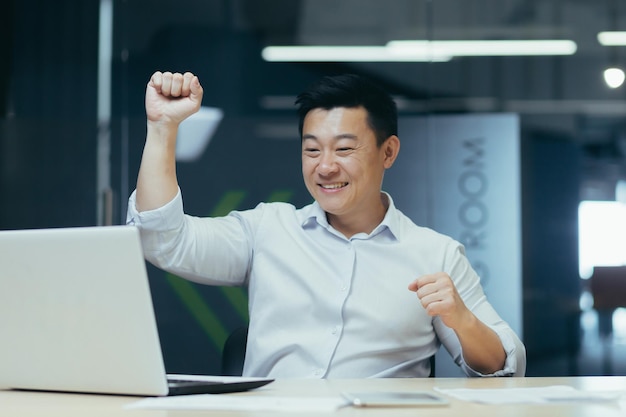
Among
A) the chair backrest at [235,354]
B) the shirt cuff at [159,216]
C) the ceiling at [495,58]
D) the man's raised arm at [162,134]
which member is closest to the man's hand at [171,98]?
the man's raised arm at [162,134]

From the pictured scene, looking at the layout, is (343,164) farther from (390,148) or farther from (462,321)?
(462,321)

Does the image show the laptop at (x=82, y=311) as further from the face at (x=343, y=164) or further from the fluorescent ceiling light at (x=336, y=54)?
the fluorescent ceiling light at (x=336, y=54)

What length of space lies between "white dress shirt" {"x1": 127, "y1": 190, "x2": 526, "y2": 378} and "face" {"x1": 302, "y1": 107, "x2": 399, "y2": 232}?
7 centimetres

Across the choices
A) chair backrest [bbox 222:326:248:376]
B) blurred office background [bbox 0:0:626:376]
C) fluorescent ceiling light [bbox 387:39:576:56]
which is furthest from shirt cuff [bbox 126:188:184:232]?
fluorescent ceiling light [bbox 387:39:576:56]

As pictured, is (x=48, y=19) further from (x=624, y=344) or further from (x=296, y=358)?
(x=624, y=344)

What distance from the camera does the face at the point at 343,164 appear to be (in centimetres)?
261

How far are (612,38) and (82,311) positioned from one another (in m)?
3.56

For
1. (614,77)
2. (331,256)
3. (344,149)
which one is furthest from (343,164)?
(614,77)

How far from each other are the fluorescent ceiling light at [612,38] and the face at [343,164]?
2.15m

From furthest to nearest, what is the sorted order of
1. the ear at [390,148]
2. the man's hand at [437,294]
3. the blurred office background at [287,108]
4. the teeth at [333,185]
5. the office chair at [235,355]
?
the blurred office background at [287,108], the ear at [390,148], the teeth at [333,185], the office chair at [235,355], the man's hand at [437,294]

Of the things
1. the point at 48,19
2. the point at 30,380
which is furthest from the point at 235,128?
the point at 30,380

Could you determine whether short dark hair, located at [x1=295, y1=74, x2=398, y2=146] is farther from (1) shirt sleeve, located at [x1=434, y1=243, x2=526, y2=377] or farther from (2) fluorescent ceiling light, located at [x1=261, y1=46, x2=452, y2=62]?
(2) fluorescent ceiling light, located at [x1=261, y1=46, x2=452, y2=62]

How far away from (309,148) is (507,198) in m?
1.91

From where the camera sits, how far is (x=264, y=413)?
1.43 meters
